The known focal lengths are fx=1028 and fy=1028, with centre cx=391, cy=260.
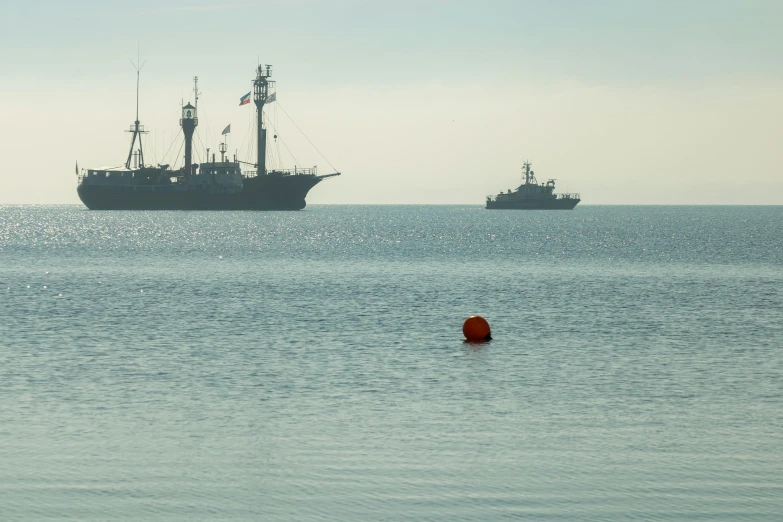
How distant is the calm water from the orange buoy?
2.08ft

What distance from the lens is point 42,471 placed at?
15.9m

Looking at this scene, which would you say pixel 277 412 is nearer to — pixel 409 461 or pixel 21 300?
pixel 409 461

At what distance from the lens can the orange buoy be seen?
33.6 meters

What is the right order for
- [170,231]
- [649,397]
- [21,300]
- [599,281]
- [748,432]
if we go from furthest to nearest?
1. [170,231]
2. [599,281]
3. [21,300]
4. [649,397]
5. [748,432]

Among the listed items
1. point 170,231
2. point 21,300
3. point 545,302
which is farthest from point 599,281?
point 170,231

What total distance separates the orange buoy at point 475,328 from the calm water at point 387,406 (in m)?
0.63

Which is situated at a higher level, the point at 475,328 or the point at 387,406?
the point at 475,328

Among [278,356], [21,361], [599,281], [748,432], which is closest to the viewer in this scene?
[748,432]

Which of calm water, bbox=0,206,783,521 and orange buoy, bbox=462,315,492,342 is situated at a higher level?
orange buoy, bbox=462,315,492,342

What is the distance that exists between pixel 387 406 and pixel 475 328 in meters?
12.3

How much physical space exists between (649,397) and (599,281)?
134ft

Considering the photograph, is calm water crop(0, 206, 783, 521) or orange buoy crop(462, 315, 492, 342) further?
orange buoy crop(462, 315, 492, 342)

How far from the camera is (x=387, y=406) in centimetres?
2173

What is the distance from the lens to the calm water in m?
14.6
